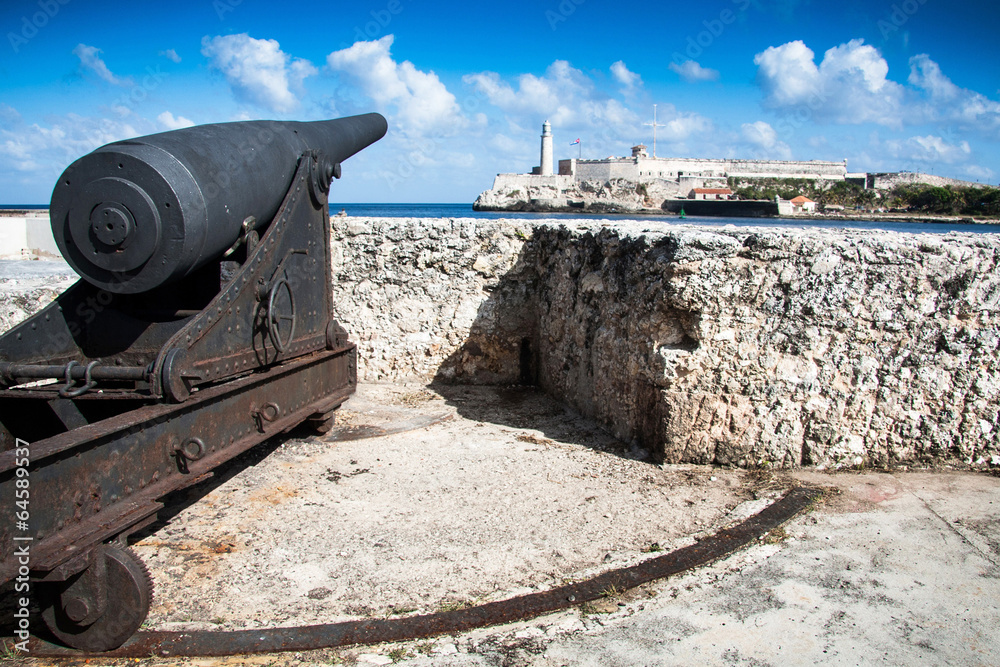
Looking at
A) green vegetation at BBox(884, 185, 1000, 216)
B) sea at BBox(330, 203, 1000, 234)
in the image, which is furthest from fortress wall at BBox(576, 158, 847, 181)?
sea at BBox(330, 203, 1000, 234)

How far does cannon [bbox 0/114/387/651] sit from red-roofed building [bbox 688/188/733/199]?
266 ft

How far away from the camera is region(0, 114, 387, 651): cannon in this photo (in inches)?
83.9

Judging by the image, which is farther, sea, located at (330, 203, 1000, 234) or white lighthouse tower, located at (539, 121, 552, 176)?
white lighthouse tower, located at (539, 121, 552, 176)

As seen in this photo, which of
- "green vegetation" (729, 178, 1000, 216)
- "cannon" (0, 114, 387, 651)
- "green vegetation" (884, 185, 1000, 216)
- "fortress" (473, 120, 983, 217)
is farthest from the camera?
"fortress" (473, 120, 983, 217)

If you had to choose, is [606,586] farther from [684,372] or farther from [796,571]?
[684,372]

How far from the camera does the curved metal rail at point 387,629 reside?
2168mm

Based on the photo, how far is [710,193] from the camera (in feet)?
264

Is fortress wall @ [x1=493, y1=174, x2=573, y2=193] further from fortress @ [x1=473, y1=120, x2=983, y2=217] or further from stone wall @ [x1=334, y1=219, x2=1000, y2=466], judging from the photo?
stone wall @ [x1=334, y1=219, x2=1000, y2=466]

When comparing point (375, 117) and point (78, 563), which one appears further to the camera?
point (375, 117)

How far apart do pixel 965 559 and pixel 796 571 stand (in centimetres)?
73

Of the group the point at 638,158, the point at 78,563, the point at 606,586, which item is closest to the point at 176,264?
the point at 78,563

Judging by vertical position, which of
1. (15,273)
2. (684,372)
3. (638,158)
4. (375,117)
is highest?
(638,158)

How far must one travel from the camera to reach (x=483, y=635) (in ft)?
7.41
